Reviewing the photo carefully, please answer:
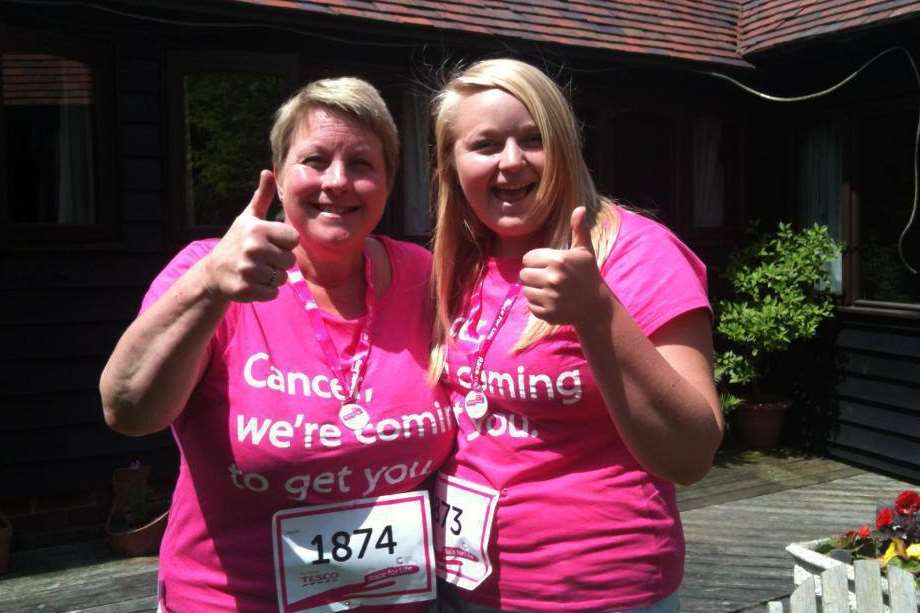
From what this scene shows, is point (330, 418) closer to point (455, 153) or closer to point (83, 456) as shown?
point (455, 153)

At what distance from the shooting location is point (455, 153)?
1868mm

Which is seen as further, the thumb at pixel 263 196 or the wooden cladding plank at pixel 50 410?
the wooden cladding plank at pixel 50 410

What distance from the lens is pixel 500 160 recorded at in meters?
1.74

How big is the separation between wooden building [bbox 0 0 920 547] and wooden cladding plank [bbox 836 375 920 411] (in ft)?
0.05

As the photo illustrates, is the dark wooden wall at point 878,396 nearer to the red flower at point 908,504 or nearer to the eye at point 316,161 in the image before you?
the red flower at point 908,504

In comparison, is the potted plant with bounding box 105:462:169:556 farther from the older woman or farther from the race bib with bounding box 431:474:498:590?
the race bib with bounding box 431:474:498:590

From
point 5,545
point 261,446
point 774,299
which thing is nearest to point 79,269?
point 5,545

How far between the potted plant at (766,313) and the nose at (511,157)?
18.9ft

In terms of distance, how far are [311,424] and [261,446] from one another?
0.33ft

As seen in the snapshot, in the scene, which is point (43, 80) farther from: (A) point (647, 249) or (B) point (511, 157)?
(A) point (647, 249)

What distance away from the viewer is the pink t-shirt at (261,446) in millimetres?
1706

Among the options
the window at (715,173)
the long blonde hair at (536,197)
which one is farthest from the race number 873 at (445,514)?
the window at (715,173)

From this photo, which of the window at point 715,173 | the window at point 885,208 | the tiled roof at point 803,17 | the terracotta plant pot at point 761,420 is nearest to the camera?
the tiled roof at point 803,17

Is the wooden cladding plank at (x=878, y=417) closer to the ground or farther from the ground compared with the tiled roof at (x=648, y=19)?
closer to the ground
